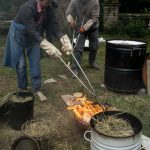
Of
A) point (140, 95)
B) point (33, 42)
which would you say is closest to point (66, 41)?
point (33, 42)

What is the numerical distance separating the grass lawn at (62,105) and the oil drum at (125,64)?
0.22 m

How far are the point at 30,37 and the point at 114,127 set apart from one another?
2.66m

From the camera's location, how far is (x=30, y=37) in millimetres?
6332

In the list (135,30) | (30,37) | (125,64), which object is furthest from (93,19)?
(135,30)

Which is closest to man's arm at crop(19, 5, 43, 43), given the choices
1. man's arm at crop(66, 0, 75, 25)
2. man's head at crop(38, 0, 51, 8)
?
man's head at crop(38, 0, 51, 8)

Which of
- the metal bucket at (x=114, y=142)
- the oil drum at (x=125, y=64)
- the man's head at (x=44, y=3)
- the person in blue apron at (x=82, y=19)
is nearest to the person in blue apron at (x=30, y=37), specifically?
the man's head at (x=44, y=3)

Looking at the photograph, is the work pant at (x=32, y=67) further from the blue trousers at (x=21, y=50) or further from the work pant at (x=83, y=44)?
the work pant at (x=83, y=44)

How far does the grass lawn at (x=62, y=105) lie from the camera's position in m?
5.23

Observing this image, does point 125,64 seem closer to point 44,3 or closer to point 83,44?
point 83,44

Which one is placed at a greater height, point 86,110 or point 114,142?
point 114,142

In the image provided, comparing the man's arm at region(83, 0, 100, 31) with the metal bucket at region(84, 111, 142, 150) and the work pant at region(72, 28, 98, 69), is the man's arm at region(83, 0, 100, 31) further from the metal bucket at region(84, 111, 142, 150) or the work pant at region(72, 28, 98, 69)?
the metal bucket at region(84, 111, 142, 150)

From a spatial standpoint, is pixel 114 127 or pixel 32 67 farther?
pixel 32 67

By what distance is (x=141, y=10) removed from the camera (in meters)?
16.8

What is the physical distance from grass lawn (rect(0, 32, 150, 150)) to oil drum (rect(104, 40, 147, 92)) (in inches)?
8.6
